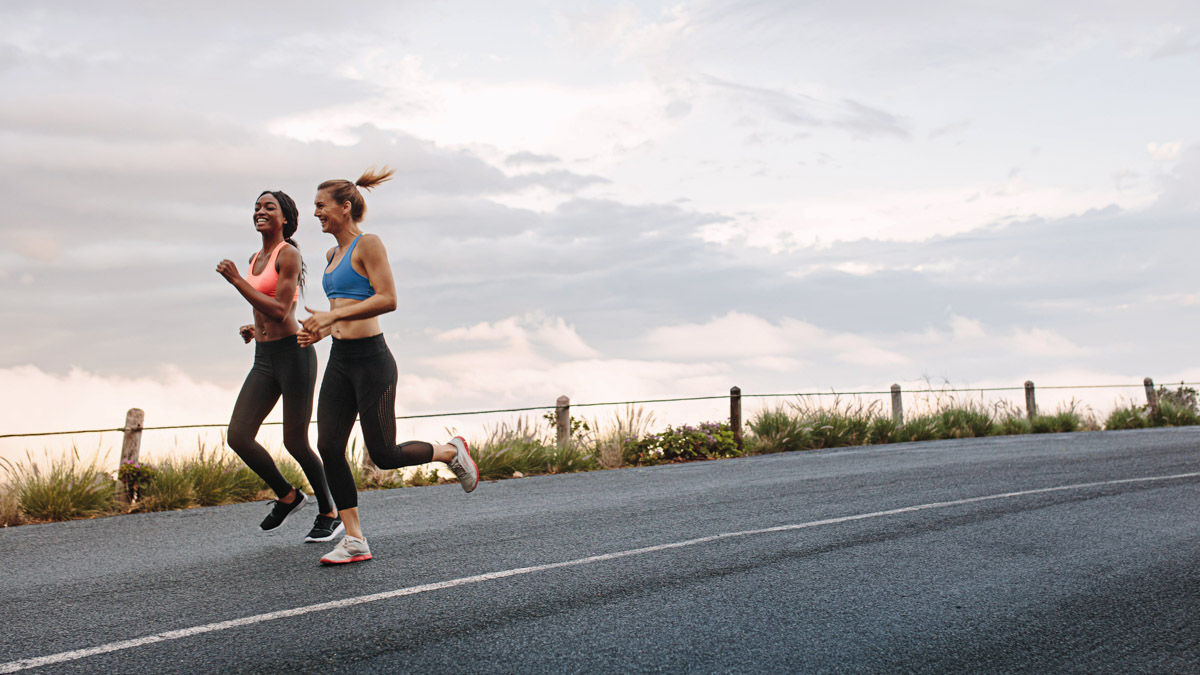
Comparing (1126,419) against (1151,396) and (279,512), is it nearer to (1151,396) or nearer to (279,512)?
(1151,396)

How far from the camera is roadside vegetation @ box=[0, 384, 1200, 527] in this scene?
9852mm

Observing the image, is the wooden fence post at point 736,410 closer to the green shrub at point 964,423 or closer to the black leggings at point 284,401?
the green shrub at point 964,423

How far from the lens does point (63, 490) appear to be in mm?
9648

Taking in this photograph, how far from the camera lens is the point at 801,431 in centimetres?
1688

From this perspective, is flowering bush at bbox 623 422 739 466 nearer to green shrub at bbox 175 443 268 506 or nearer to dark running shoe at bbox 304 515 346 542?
green shrub at bbox 175 443 268 506

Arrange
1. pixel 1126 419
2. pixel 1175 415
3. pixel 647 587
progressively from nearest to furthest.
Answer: pixel 647 587
pixel 1126 419
pixel 1175 415

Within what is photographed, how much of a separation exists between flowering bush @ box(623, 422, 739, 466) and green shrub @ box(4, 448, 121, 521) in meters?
7.65

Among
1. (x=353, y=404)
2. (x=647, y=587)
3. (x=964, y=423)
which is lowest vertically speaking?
(x=647, y=587)

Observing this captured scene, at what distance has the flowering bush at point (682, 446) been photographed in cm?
1491

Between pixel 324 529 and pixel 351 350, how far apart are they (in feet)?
6.01

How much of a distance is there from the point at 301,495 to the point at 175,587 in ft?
4.65

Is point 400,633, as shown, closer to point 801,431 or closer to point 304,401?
point 304,401

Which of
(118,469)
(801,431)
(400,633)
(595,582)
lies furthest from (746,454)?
(400,633)

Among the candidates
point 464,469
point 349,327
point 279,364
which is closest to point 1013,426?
point 464,469
